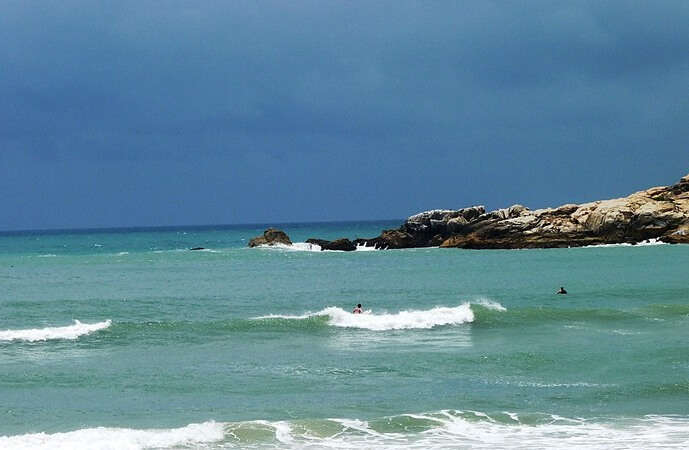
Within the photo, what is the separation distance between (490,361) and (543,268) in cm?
3687

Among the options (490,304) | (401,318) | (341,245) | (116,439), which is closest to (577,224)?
(341,245)

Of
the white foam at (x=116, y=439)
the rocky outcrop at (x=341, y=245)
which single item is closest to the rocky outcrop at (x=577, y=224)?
the rocky outcrop at (x=341, y=245)

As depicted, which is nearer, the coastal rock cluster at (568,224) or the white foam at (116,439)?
the white foam at (116,439)

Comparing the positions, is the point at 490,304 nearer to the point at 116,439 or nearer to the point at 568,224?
the point at 116,439

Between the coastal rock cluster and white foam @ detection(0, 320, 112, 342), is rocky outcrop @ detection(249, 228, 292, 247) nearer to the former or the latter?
the coastal rock cluster

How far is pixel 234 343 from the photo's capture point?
30.1 meters

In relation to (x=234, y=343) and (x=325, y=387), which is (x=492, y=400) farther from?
(x=234, y=343)

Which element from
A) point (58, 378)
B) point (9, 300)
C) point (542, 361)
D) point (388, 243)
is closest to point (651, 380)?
point (542, 361)

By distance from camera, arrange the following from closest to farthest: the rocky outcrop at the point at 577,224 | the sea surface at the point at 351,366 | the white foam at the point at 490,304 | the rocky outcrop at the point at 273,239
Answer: the sea surface at the point at 351,366 → the white foam at the point at 490,304 → the rocky outcrop at the point at 577,224 → the rocky outcrop at the point at 273,239

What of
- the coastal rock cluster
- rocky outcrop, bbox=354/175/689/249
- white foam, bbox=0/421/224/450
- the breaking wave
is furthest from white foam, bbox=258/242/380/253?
white foam, bbox=0/421/224/450

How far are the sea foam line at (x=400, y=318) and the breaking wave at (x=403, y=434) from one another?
1443 cm

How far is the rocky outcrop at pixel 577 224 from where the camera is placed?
83.6 m

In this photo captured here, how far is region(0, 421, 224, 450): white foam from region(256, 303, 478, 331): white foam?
15851mm

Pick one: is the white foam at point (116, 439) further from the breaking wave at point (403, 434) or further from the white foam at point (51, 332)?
the white foam at point (51, 332)
